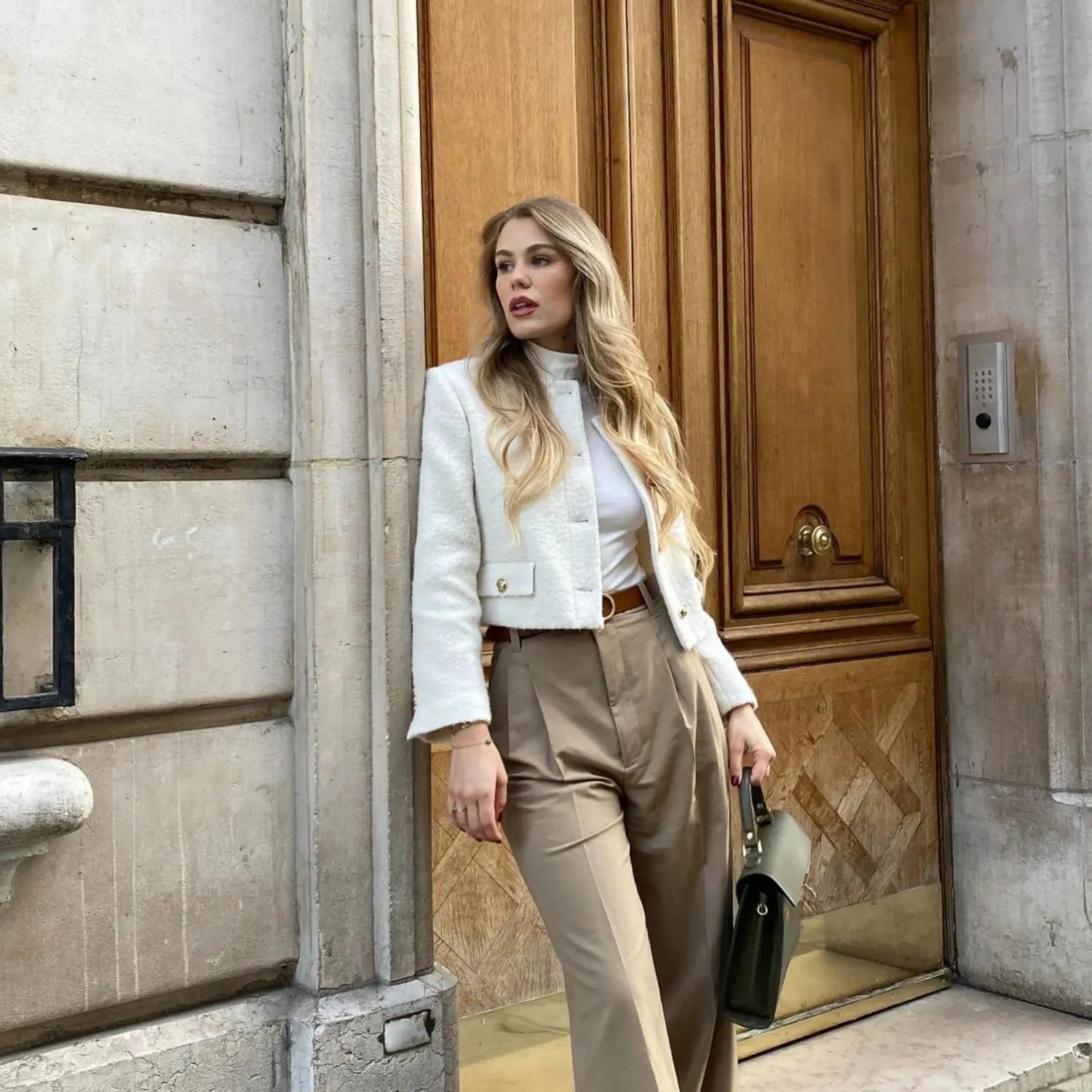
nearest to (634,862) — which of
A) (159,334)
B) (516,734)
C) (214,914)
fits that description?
(516,734)

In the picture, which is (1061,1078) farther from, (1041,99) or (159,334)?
(159,334)

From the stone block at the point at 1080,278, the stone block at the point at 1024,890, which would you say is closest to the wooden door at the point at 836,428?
the stone block at the point at 1024,890

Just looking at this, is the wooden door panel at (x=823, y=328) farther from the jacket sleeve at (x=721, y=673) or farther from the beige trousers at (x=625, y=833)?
the beige trousers at (x=625, y=833)

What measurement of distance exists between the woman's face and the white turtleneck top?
8cm

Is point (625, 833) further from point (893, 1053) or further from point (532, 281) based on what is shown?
point (893, 1053)

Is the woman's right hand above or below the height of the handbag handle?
above

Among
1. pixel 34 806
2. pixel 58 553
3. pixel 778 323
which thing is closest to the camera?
pixel 34 806

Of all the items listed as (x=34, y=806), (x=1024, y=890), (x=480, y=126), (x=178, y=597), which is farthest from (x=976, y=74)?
(x=34, y=806)

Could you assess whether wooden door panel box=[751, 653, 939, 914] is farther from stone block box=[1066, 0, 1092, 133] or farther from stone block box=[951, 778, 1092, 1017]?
stone block box=[1066, 0, 1092, 133]

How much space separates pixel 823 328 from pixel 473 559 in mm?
1954

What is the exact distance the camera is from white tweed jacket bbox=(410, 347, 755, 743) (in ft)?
8.27

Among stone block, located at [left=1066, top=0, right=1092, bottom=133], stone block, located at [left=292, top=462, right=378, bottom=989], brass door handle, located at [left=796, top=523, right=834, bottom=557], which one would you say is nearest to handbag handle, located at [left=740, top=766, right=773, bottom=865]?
stone block, located at [left=292, top=462, right=378, bottom=989]

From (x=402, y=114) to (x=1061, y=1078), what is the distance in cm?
307

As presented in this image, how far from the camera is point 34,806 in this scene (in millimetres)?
2176
